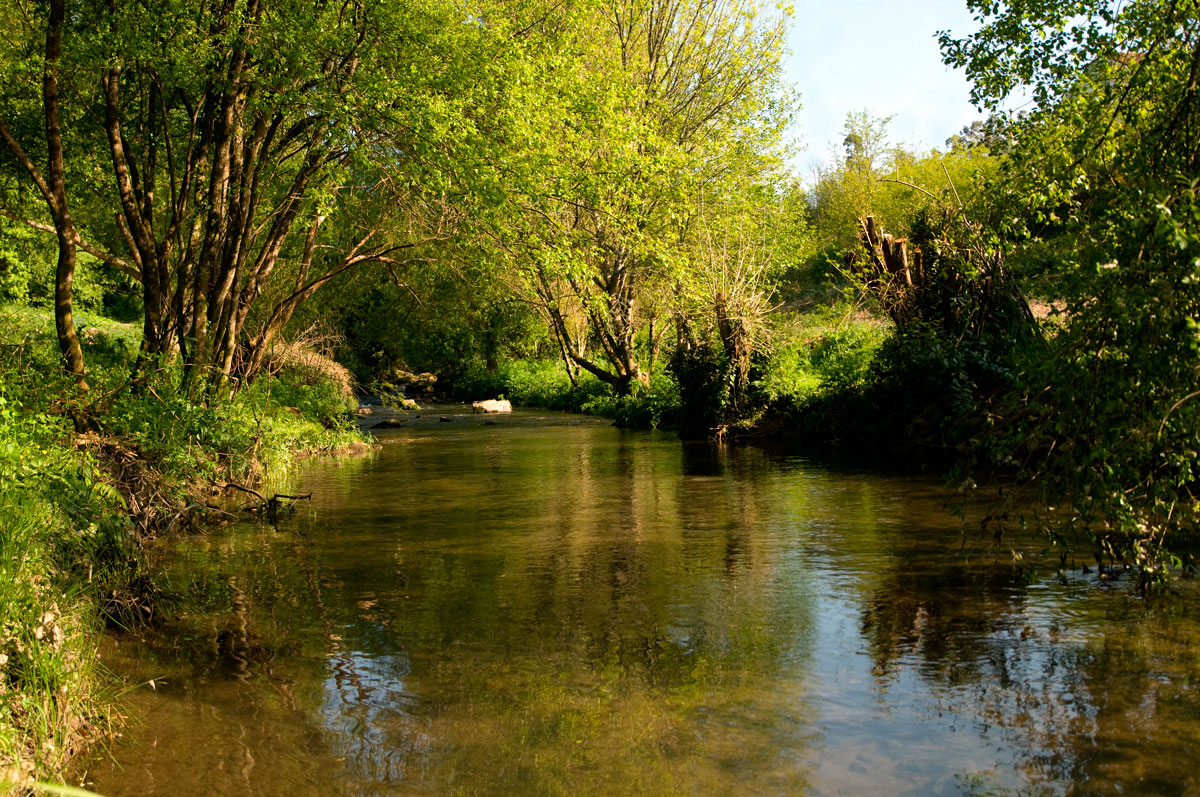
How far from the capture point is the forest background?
263 inches

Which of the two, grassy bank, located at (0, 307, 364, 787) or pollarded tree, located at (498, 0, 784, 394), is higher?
pollarded tree, located at (498, 0, 784, 394)

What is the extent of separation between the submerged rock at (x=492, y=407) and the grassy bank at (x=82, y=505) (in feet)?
72.2

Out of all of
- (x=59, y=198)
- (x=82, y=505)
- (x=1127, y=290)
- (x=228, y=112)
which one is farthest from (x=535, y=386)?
(x=1127, y=290)

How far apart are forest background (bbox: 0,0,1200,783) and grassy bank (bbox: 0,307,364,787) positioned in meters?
0.04

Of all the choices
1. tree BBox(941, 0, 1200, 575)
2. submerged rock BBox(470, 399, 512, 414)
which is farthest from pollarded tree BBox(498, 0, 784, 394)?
tree BBox(941, 0, 1200, 575)

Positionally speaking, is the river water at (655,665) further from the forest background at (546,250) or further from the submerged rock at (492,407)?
the submerged rock at (492,407)

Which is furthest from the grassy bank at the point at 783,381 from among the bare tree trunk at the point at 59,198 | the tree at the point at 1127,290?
the bare tree trunk at the point at 59,198

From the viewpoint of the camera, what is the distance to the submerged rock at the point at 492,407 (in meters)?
41.8

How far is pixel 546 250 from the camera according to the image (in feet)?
58.1

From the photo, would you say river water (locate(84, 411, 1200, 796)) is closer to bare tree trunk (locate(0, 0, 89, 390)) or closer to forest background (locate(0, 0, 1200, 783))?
forest background (locate(0, 0, 1200, 783))

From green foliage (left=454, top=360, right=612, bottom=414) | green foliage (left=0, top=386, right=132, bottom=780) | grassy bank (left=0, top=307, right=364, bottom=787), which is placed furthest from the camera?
green foliage (left=454, top=360, right=612, bottom=414)

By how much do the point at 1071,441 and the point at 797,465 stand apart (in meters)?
13.3

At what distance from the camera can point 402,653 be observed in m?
8.03

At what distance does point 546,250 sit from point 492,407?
2480 centimetres
